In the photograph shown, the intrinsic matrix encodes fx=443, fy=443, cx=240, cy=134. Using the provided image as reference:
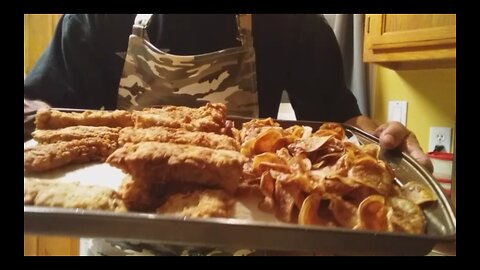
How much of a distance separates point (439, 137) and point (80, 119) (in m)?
0.45

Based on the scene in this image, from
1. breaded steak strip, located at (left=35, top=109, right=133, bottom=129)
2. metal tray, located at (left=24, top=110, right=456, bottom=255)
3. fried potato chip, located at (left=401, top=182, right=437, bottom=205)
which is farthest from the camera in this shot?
breaded steak strip, located at (left=35, top=109, right=133, bottom=129)

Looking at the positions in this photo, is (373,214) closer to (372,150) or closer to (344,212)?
(344,212)

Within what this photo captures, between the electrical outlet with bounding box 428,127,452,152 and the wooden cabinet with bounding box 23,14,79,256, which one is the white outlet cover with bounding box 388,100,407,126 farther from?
the wooden cabinet with bounding box 23,14,79,256

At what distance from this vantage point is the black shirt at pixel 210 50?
0.58m

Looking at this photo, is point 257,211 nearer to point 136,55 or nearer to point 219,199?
point 219,199

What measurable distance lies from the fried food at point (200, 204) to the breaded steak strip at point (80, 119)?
23 cm

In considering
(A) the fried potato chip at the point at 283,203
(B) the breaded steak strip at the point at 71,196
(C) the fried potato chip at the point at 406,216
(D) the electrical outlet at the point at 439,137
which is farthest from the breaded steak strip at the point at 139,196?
(D) the electrical outlet at the point at 439,137

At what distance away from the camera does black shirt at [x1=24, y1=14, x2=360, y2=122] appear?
58 centimetres

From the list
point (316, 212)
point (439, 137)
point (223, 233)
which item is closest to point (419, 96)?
point (439, 137)

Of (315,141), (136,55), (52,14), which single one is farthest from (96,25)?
(315,141)

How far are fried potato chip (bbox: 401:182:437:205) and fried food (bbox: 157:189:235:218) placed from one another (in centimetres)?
19

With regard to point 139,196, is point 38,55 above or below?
above

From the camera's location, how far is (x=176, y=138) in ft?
1.60

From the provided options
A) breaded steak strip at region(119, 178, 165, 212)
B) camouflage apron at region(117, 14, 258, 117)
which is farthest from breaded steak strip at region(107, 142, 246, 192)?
camouflage apron at region(117, 14, 258, 117)
